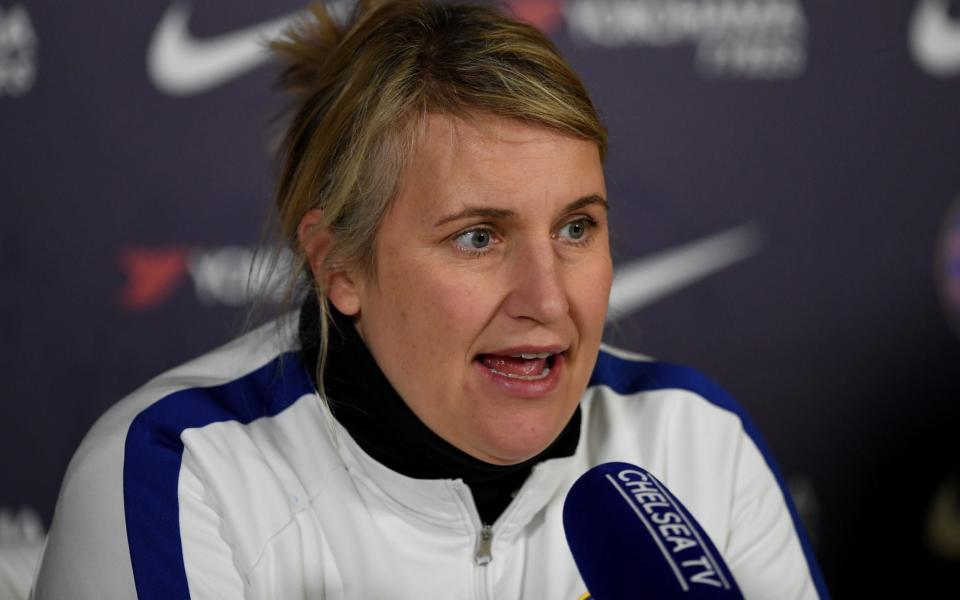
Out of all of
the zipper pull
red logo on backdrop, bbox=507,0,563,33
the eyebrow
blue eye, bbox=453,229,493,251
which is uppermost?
red logo on backdrop, bbox=507,0,563,33

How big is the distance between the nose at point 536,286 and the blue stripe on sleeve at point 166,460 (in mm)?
340

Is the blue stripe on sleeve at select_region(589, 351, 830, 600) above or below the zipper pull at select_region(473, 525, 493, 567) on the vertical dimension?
above

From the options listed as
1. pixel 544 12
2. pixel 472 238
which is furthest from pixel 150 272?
pixel 472 238

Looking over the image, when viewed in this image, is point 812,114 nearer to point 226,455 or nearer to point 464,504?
point 464,504

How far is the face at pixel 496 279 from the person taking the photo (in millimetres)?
1029

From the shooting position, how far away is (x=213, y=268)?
2021 millimetres

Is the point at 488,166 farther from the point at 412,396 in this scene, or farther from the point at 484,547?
the point at 484,547

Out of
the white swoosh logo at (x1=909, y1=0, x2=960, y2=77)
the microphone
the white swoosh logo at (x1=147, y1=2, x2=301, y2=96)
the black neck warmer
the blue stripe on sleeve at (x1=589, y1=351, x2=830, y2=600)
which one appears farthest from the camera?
the white swoosh logo at (x1=909, y1=0, x2=960, y2=77)

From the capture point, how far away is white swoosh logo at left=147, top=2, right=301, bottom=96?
195cm

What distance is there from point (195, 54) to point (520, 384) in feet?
3.95

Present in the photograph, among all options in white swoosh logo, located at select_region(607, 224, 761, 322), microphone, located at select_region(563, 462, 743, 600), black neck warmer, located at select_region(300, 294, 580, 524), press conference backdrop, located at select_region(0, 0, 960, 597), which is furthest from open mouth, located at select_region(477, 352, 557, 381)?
white swoosh logo, located at select_region(607, 224, 761, 322)

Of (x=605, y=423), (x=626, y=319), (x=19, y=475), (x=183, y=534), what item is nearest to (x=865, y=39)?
(x=626, y=319)

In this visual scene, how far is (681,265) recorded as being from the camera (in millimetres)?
2146

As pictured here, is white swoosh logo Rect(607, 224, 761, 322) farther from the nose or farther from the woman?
the nose
